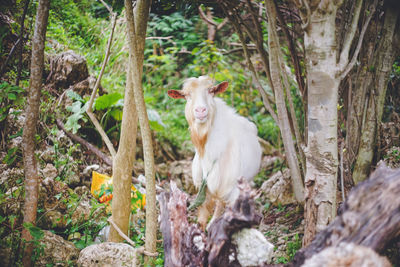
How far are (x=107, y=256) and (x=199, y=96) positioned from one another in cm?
153

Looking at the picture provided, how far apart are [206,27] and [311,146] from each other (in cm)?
730

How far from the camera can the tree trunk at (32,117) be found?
2.32m

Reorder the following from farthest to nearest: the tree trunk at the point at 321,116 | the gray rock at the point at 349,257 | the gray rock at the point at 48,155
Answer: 1. the gray rock at the point at 48,155
2. the tree trunk at the point at 321,116
3. the gray rock at the point at 349,257

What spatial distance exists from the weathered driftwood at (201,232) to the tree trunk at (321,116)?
23.8 inches

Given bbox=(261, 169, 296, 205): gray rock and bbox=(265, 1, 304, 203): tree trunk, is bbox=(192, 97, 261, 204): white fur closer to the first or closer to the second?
bbox=(265, 1, 304, 203): tree trunk

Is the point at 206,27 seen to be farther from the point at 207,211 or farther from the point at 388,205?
the point at 388,205

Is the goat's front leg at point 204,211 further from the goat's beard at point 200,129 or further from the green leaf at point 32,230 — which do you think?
the green leaf at point 32,230

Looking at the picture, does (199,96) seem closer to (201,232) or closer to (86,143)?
(201,232)

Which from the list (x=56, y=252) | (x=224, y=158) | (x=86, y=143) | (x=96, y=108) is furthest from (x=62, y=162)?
(x=224, y=158)

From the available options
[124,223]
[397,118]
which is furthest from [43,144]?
[397,118]

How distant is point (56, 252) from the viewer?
272 cm

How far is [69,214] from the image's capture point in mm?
3102

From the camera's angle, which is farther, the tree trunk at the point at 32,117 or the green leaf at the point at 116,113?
the green leaf at the point at 116,113

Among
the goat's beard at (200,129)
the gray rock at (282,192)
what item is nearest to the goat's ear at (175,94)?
the goat's beard at (200,129)
